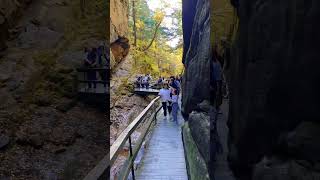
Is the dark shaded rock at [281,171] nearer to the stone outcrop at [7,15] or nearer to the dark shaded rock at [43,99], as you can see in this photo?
the dark shaded rock at [43,99]

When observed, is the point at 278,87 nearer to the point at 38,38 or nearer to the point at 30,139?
the point at 30,139

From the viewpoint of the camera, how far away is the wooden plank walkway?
632 cm

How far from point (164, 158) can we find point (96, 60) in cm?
563

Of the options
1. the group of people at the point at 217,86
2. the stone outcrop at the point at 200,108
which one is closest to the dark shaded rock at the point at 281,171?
the group of people at the point at 217,86

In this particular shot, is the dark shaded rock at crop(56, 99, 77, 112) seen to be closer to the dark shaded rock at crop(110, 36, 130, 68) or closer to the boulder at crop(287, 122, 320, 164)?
the dark shaded rock at crop(110, 36, 130, 68)

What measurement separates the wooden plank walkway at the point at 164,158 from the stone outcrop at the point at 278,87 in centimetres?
368

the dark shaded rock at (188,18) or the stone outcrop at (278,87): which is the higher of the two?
the dark shaded rock at (188,18)

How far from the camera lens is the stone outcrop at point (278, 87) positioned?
5.91ft

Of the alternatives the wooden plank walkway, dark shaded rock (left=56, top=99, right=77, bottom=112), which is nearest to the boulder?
the wooden plank walkway

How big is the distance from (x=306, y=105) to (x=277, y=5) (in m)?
0.68

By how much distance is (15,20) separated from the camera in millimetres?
12531

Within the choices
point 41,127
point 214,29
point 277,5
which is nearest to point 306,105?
Result: point 277,5

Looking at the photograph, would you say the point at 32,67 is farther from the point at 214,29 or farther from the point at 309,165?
the point at 309,165

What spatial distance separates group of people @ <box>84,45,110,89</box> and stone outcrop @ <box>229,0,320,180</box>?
8.43 meters
